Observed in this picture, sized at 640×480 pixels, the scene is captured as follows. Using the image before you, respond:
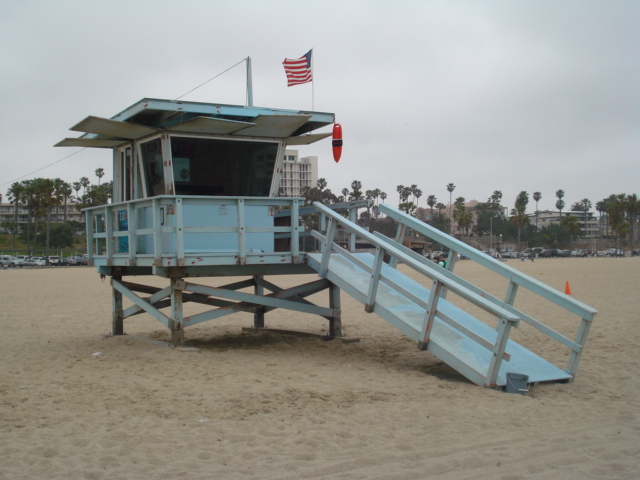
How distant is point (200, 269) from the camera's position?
8.73 metres

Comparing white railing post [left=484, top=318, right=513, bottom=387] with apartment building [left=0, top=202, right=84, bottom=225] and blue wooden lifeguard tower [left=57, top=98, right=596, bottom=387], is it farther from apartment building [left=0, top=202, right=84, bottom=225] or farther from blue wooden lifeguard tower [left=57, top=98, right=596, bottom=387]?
apartment building [left=0, top=202, right=84, bottom=225]

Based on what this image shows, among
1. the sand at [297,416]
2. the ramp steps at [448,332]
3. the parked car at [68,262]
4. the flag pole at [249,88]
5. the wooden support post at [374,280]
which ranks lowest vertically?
the parked car at [68,262]

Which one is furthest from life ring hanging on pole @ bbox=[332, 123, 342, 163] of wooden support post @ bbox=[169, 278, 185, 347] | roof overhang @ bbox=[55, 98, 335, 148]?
wooden support post @ bbox=[169, 278, 185, 347]

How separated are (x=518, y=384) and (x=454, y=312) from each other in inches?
79.7

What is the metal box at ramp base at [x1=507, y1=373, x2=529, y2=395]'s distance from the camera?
643cm

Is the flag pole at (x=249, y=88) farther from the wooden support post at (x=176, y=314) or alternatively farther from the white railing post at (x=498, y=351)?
the white railing post at (x=498, y=351)

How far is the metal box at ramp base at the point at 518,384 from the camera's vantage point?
6.43 m

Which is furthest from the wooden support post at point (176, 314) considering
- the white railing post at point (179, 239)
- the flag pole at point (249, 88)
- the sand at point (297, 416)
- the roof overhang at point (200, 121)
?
the flag pole at point (249, 88)

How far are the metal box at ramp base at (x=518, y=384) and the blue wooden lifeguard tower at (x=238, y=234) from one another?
43cm

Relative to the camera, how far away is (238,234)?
338 inches

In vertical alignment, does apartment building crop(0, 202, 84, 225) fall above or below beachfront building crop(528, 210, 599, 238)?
above

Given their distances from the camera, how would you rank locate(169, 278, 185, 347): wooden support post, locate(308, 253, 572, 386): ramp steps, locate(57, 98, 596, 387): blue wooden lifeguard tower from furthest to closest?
1. locate(169, 278, 185, 347): wooden support post
2. locate(57, 98, 596, 387): blue wooden lifeguard tower
3. locate(308, 253, 572, 386): ramp steps

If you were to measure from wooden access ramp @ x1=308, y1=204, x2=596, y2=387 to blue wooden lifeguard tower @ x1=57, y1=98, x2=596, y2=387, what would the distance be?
0.09 feet

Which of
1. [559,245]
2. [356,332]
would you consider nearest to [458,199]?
[559,245]
